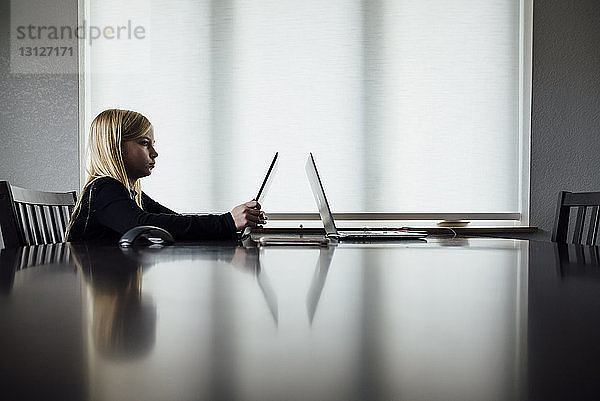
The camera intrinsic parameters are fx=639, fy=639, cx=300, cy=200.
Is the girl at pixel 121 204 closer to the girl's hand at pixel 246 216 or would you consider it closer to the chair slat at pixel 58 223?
the girl's hand at pixel 246 216

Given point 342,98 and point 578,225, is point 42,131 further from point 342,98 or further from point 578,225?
point 578,225

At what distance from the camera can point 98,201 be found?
6.06 ft

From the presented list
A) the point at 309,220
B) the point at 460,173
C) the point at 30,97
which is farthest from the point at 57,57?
the point at 460,173

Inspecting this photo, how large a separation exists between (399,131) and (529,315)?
9.47 ft

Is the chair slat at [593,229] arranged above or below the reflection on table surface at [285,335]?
below

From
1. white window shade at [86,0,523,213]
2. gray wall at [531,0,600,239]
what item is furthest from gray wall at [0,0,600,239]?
white window shade at [86,0,523,213]

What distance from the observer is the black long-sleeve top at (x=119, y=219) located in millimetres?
1779

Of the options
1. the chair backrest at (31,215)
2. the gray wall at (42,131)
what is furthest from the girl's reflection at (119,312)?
A: the gray wall at (42,131)

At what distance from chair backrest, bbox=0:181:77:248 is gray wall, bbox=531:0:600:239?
2.24 m

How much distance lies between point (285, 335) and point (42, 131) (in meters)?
3.19

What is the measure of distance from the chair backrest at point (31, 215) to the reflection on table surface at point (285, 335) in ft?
2.88

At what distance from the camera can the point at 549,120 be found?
10.5ft

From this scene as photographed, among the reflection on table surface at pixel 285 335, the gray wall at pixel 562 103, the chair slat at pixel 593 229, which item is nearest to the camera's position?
the reflection on table surface at pixel 285 335

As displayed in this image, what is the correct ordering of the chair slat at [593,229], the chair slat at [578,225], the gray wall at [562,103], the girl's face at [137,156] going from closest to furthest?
the chair slat at [593,229]
the chair slat at [578,225]
the girl's face at [137,156]
the gray wall at [562,103]
